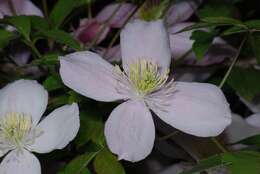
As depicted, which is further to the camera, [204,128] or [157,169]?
[157,169]

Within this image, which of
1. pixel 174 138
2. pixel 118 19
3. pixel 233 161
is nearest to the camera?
pixel 233 161

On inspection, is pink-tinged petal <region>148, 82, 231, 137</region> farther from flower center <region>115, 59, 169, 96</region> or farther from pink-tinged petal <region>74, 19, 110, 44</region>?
pink-tinged petal <region>74, 19, 110, 44</region>

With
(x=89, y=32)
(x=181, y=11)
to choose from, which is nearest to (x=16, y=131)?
(x=89, y=32)

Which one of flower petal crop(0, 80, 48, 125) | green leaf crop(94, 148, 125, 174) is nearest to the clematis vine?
flower petal crop(0, 80, 48, 125)

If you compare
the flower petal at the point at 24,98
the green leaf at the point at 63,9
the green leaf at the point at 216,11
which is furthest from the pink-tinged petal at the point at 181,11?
the flower petal at the point at 24,98

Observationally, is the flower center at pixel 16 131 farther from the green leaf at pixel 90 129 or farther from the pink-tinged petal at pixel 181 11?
the pink-tinged petal at pixel 181 11

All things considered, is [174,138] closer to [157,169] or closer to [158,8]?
[157,169]

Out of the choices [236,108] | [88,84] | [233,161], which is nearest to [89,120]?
[88,84]
